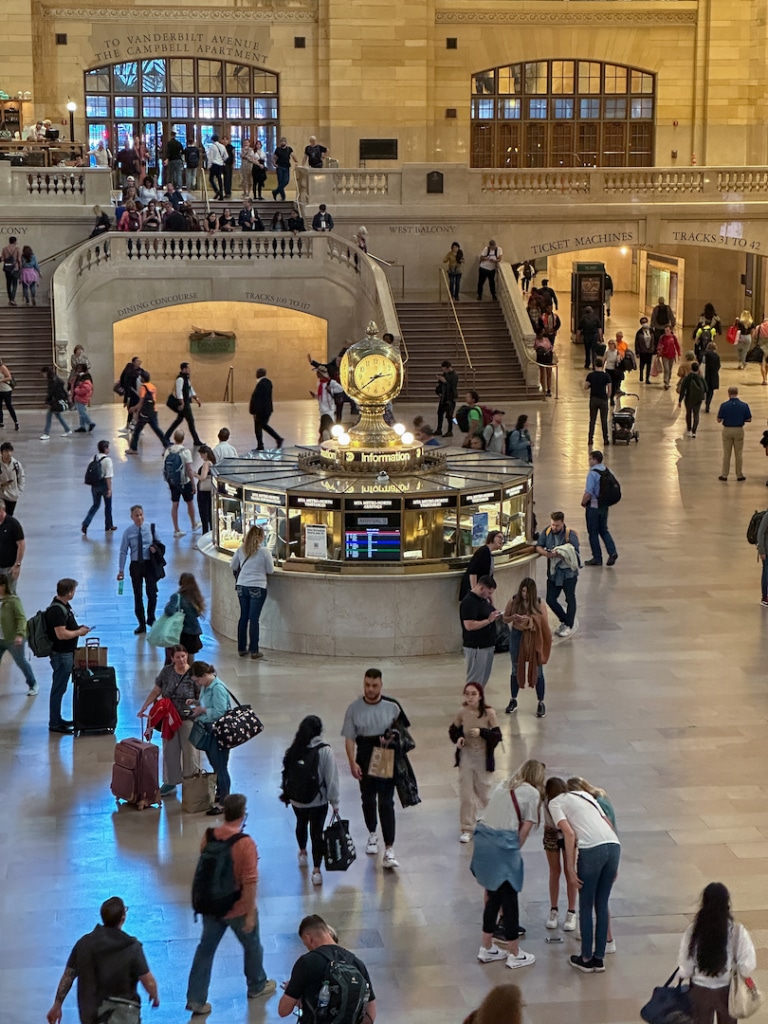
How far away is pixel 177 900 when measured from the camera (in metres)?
10.1

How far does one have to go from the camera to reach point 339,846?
399 inches

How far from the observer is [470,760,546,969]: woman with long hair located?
9.16 meters

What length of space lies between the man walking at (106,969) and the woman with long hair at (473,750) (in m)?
3.32

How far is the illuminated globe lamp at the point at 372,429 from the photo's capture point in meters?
16.2

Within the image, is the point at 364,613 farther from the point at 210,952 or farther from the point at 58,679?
the point at 210,952

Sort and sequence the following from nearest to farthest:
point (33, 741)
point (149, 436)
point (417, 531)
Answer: point (33, 741)
point (417, 531)
point (149, 436)

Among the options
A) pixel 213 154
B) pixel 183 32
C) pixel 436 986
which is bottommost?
pixel 436 986

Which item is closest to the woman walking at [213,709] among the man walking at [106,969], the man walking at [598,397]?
the man walking at [106,969]

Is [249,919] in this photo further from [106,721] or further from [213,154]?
[213,154]

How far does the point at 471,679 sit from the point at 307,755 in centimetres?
352

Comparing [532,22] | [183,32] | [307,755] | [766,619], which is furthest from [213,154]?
[307,755]

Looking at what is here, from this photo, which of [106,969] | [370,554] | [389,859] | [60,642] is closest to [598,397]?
[370,554]

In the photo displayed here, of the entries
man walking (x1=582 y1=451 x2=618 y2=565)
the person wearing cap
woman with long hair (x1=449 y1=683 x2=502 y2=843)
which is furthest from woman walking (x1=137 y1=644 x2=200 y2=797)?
the person wearing cap

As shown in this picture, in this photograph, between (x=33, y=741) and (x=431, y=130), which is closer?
(x=33, y=741)
